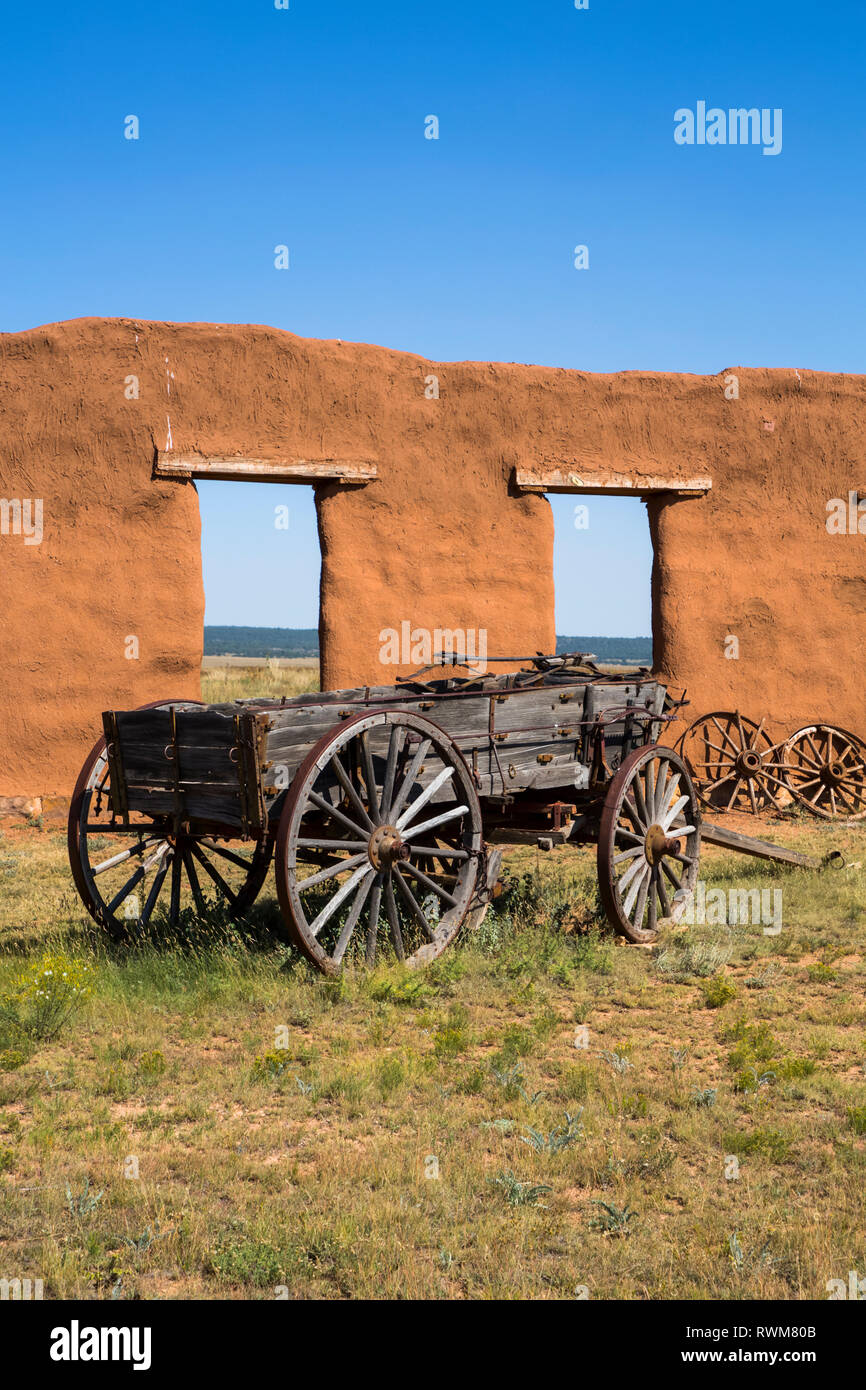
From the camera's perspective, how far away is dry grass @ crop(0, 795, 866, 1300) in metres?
3.18

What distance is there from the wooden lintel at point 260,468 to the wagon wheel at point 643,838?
472 cm

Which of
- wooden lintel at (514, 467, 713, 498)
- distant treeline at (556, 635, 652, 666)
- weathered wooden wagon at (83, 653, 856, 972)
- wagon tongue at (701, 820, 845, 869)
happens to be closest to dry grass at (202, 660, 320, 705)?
wooden lintel at (514, 467, 713, 498)

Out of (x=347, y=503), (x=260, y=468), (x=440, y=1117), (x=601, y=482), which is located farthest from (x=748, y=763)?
(x=440, y=1117)

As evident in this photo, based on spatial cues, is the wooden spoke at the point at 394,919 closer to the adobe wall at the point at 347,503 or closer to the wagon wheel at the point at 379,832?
the wagon wheel at the point at 379,832

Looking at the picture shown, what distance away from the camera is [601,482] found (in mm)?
11492

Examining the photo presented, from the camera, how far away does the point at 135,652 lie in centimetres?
1045

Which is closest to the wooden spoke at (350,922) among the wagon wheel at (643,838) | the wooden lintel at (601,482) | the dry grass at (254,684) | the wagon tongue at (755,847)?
the wagon wheel at (643,838)

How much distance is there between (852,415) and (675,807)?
7.31 meters

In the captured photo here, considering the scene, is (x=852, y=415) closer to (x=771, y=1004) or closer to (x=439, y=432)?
(x=439, y=432)

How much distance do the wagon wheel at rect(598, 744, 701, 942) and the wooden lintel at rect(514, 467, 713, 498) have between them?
4.68 metres

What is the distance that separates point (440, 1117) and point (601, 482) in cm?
835

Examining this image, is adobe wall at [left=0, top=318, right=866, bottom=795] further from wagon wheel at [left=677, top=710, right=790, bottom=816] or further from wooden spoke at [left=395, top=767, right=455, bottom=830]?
wooden spoke at [left=395, top=767, right=455, bottom=830]

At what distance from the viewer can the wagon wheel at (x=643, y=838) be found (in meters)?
6.34

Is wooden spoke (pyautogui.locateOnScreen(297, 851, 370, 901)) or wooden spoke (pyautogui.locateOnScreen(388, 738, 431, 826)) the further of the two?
wooden spoke (pyautogui.locateOnScreen(388, 738, 431, 826))
